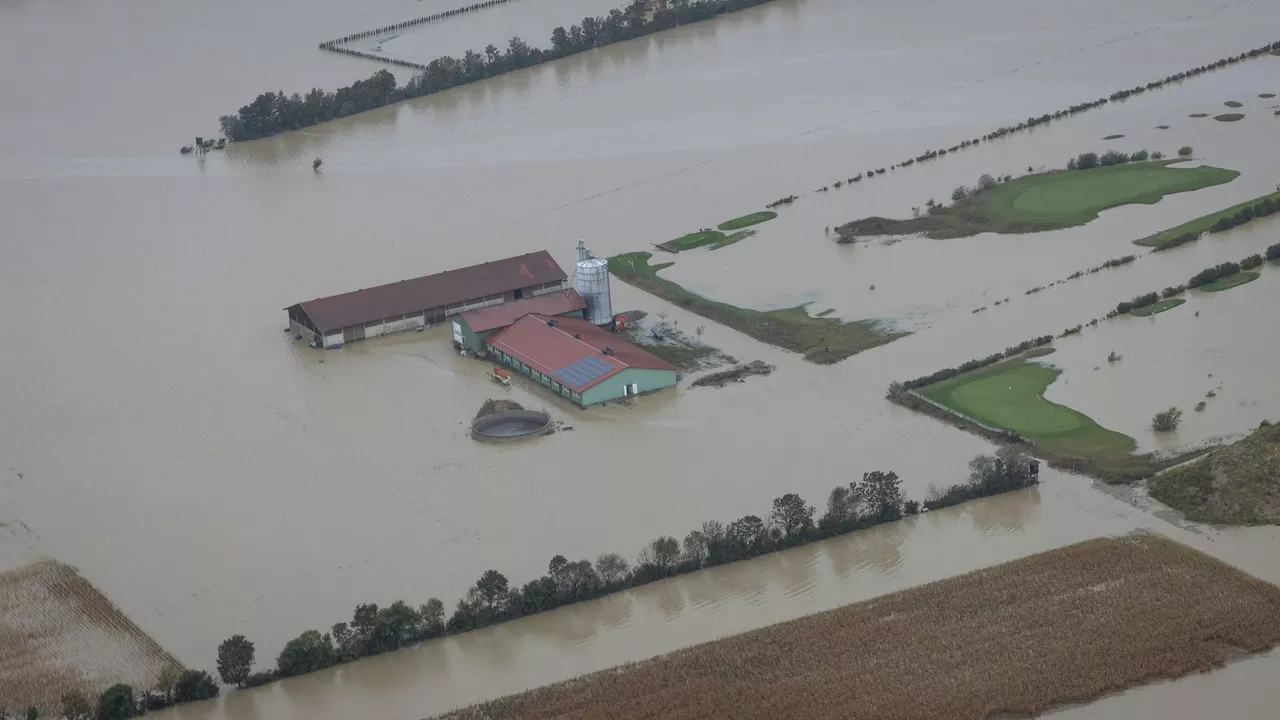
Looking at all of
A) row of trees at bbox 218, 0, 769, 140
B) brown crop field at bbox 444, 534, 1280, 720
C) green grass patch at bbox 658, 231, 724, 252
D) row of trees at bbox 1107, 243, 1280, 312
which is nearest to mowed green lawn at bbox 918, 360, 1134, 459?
row of trees at bbox 1107, 243, 1280, 312

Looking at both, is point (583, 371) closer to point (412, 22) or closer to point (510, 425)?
point (510, 425)

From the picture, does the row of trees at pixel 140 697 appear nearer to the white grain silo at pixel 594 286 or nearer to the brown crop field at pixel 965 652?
the brown crop field at pixel 965 652

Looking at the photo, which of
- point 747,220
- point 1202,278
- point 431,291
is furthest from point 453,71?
point 1202,278

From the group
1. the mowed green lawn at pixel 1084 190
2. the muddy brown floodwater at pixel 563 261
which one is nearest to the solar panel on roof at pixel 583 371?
the muddy brown floodwater at pixel 563 261

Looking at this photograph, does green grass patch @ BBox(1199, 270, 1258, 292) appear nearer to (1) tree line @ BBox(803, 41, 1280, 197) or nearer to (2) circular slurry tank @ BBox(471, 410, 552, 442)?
(1) tree line @ BBox(803, 41, 1280, 197)

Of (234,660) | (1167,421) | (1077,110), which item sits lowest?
(1167,421)

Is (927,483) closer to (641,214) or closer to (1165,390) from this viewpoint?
(1165,390)

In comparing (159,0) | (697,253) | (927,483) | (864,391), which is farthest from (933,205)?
(159,0)
